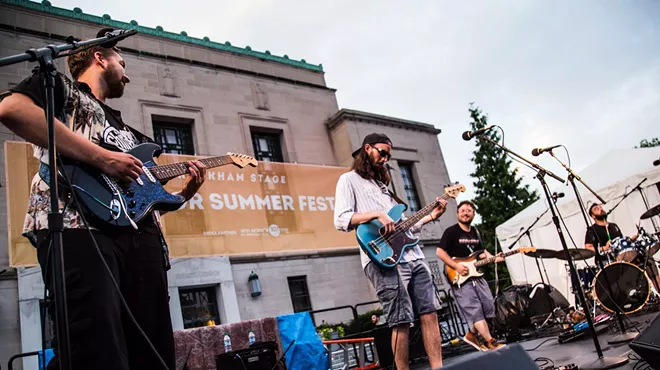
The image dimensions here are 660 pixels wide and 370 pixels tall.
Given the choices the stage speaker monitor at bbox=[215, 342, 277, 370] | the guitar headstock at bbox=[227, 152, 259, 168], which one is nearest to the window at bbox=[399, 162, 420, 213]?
the stage speaker monitor at bbox=[215, 342, 277, 370]

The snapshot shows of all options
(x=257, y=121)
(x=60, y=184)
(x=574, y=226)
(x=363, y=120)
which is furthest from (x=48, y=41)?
(x=574, y=226)

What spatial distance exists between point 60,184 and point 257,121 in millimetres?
12719

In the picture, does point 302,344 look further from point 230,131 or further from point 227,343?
point 230,131

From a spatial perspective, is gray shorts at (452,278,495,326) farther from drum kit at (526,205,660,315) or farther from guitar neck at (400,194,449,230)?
guitar neck at (400,194,449,230)

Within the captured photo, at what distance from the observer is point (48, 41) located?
36.9ft

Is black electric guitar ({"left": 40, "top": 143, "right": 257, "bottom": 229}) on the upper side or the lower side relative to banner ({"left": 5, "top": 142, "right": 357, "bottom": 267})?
lower

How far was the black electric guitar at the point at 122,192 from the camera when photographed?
1972 millimetres

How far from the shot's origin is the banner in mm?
7027

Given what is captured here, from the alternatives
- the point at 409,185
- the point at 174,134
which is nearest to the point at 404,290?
the point at 174,134

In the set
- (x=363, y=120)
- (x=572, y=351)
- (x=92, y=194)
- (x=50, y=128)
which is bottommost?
(x=572, y=351)

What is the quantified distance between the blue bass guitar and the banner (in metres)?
5.41

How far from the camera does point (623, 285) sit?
22.4 ft

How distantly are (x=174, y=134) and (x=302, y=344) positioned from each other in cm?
882

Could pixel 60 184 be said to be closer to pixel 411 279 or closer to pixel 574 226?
pixel 411 279
